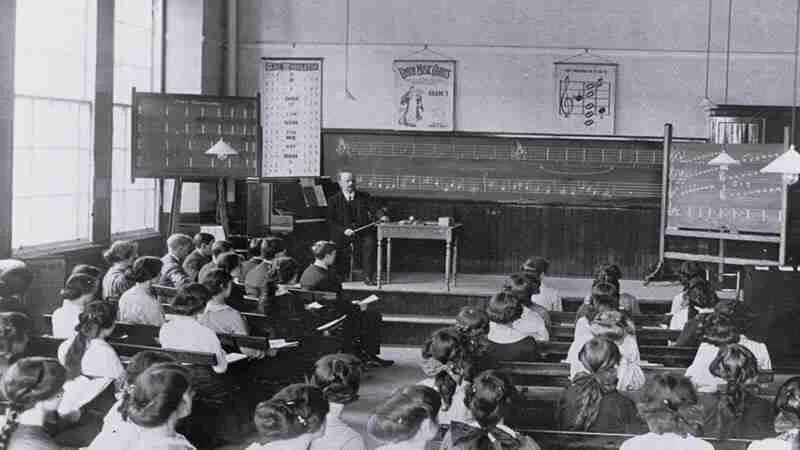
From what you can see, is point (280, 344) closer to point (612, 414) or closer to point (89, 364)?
point (89, 364)

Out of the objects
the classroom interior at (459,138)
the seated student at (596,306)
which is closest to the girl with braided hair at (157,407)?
the seated student at (596,306)

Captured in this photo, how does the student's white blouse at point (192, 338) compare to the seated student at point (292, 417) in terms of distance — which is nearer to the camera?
the seated student at point (292, 417)

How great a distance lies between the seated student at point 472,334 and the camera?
4703mm

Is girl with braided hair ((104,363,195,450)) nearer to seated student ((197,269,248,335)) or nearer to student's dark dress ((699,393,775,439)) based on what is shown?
student's dark dress ((699,393,775,439))

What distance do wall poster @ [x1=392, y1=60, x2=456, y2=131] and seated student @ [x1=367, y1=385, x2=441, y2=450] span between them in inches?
371

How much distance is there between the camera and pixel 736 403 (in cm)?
456

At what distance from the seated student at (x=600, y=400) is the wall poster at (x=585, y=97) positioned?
8.28 m

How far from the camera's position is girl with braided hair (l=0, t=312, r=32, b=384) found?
15.0 feet

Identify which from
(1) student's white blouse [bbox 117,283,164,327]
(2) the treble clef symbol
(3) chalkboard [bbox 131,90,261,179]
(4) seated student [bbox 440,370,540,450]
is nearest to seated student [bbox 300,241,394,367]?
(1) student's white blouse [bbox 117,283,164,327]

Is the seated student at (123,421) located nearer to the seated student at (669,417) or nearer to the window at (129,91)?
the seated student at (669,417)

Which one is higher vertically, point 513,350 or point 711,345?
point 711,345

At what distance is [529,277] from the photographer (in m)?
7.46

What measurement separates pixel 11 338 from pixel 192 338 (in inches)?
50.7

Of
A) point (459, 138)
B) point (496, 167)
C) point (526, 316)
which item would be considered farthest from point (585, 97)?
point (526, 316)
